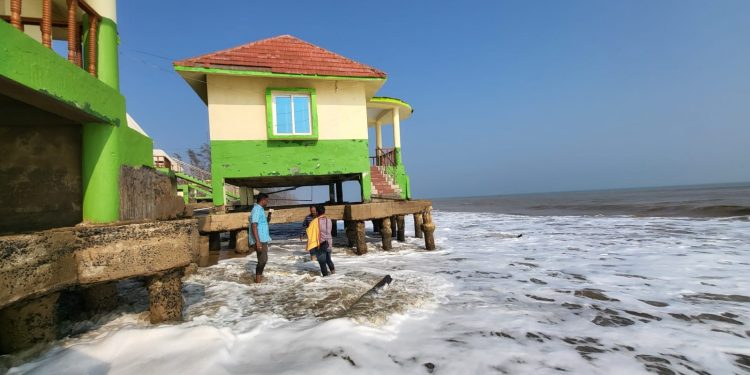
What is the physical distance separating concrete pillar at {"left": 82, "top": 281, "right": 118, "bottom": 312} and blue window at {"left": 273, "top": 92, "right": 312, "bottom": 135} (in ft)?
18.0

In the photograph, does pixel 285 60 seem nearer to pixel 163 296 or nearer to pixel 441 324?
pixel 163 296

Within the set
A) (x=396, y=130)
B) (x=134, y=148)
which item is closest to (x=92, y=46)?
(x=134, y=148)

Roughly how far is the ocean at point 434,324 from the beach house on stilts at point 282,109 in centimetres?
278

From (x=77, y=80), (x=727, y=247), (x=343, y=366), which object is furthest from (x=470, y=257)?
(x=77, y=80)

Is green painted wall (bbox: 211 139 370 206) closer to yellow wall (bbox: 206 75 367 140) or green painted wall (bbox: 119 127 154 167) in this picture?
yellow wall (bbox: 206 75 367 140)

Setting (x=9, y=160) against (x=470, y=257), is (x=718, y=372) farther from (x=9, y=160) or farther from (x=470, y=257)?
(x=9, y=160)

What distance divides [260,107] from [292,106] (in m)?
0.87

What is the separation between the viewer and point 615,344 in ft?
13.6

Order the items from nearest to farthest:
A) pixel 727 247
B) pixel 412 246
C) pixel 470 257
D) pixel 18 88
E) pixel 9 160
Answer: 1. pixel 18 88
2. pixel 9 160
3. pixel 470 257
4. pixel 727 247
5. pixel 412 246

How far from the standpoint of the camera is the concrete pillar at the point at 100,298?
484 centimetres

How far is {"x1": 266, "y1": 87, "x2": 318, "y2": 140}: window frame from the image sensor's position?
9.41 meters

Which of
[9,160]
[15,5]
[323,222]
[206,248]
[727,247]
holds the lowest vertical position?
[727,247]

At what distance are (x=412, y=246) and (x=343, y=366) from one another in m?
8.72

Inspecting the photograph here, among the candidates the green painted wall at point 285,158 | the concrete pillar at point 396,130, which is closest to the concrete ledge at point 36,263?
the green painted wall at point 285,158
